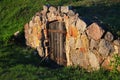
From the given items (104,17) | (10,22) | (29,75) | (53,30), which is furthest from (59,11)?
(10,22)

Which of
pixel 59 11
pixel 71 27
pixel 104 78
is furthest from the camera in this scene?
pixel 59 11

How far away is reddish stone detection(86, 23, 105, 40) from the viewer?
42.0ft

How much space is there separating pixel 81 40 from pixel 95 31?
3.16 ft

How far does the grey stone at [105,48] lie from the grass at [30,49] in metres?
0.57

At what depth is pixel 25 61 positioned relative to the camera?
15.6 m

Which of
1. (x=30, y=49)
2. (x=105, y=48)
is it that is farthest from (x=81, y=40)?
(x=30, y=49)

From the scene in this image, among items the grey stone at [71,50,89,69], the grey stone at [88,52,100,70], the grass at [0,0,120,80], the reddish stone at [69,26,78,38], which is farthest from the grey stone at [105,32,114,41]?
the reddish stone at [69,26,78,38]

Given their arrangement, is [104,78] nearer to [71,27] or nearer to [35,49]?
[71,27]

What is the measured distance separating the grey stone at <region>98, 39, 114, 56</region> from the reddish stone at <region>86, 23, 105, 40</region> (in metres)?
0.27

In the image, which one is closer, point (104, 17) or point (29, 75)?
point (29, 75)

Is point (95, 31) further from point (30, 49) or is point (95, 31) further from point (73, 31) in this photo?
point (30, 49)

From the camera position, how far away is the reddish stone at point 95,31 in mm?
12802

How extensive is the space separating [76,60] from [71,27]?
141 cm

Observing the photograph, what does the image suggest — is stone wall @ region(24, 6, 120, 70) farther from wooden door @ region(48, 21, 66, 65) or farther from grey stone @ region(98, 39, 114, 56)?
wooden door @ region(48, 21, 66, 65)
